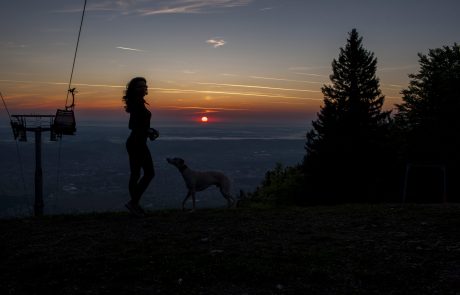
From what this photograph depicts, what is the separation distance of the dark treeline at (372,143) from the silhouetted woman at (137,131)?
113ft

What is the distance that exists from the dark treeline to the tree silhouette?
0.24ft

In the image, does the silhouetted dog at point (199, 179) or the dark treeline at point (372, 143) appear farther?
the dark treeline at point (372, 143)

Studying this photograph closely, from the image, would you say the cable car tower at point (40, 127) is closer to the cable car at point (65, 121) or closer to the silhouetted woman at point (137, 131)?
the cable car at point (65, 121)

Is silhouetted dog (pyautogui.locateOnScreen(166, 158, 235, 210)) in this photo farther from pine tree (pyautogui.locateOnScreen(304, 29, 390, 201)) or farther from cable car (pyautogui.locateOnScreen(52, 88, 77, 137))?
pine tree (pyautogui.locateOnScreen(304, 29, 390, 201))

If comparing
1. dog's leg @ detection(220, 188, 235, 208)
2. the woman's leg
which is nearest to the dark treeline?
dog's leg @ detection(220, 188, 235, 208)

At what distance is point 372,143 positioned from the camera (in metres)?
45.8

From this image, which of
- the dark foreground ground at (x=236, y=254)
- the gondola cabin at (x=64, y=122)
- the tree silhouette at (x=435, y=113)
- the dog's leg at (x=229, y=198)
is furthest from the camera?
the tree silhouette at (x=435, y=113)

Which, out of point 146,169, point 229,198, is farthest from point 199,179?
point 146,169

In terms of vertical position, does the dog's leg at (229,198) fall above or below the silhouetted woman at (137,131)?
below

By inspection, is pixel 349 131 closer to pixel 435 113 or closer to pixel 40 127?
pixel 435 113

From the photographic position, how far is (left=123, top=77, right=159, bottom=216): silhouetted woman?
8461 millimetres

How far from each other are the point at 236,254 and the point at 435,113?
142 feet

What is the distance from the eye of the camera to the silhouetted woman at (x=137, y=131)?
8461 millimetres

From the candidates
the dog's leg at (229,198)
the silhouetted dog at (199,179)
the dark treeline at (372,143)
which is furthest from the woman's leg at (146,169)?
the dark treeline at (372,143)
